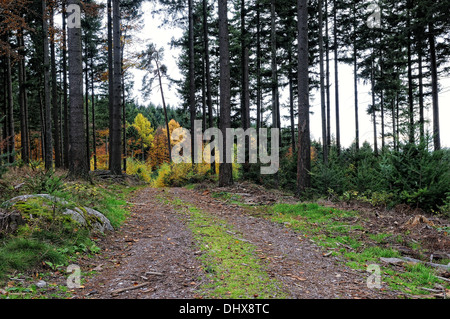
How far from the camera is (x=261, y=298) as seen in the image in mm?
2953

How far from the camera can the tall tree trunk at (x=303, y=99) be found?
10.3m

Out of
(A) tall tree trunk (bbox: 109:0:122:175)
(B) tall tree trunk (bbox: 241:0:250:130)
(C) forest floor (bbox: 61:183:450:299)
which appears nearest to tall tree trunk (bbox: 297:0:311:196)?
(C) forest floor (bbox: 61:183:450:299)

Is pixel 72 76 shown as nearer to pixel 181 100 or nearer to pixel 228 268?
pixel 228 268

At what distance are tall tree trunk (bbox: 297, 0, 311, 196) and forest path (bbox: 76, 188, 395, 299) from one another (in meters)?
4.55

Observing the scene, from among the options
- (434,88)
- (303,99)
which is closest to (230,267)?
(303,99)

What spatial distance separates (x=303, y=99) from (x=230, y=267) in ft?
28.1

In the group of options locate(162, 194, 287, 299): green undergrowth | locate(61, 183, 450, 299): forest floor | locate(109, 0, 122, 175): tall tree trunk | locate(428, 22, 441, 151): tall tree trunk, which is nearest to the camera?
locate(162, 194, 287, 299): green undergrowth

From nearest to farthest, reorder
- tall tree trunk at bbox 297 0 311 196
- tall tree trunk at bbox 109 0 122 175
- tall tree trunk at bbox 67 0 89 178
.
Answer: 1. tall tree trunk at bbox 67 0 89 178
2. tall tree trunk at bbox 297 0 311 196
3. tall tree trunk at bbox 109 0 122 175

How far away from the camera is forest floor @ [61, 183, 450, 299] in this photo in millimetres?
3223

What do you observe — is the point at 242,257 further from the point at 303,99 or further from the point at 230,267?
the point at 303,99

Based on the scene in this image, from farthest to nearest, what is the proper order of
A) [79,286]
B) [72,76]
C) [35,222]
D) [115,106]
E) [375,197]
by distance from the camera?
[115,106] < [72,76] < [375,197] < [35,222] < [79,286]

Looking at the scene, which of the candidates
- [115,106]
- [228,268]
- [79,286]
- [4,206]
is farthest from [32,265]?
[115,106]

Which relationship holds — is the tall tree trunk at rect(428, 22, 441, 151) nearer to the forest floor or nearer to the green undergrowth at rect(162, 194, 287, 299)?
the forest floor
